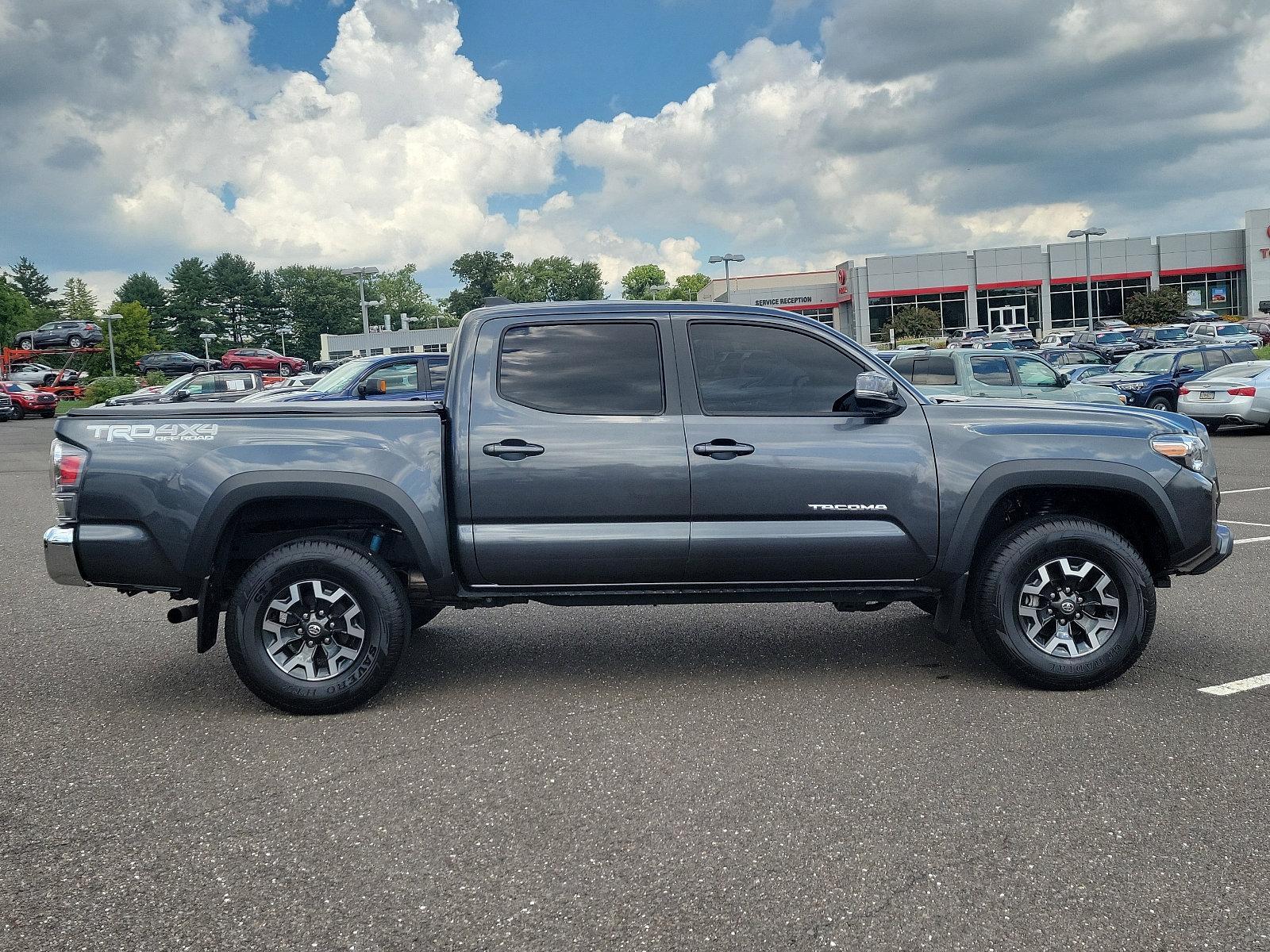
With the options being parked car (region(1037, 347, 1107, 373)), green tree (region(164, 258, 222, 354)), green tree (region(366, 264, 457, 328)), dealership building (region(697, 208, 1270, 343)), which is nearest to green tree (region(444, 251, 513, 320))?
green tree (region(366, 264, 457, 328))

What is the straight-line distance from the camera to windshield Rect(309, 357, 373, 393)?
1468 cm

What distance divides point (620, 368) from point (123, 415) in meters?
2.27

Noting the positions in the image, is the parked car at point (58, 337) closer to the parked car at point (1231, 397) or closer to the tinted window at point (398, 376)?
the tinted window at point (398, 376)

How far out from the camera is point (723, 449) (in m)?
5.02

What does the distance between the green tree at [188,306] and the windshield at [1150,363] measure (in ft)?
399

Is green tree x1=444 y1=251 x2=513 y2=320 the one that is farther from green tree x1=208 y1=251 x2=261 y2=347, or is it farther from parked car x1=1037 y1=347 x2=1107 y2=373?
parked car x1=1037 y1=347 x2=1107 y2=373

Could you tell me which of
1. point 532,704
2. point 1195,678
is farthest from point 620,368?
point 1195,678

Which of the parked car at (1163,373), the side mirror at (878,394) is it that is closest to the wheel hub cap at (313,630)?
the side mirror at (878,394)

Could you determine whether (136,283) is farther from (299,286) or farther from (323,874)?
(323,874)

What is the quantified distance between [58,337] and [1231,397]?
186ft

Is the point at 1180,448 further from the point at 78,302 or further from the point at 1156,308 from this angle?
the point at 78,302

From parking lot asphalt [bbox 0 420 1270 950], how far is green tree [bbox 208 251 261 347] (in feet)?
455

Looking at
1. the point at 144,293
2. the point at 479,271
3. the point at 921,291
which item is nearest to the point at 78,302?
the point at 144,293

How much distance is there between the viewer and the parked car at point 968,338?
49.8 m
